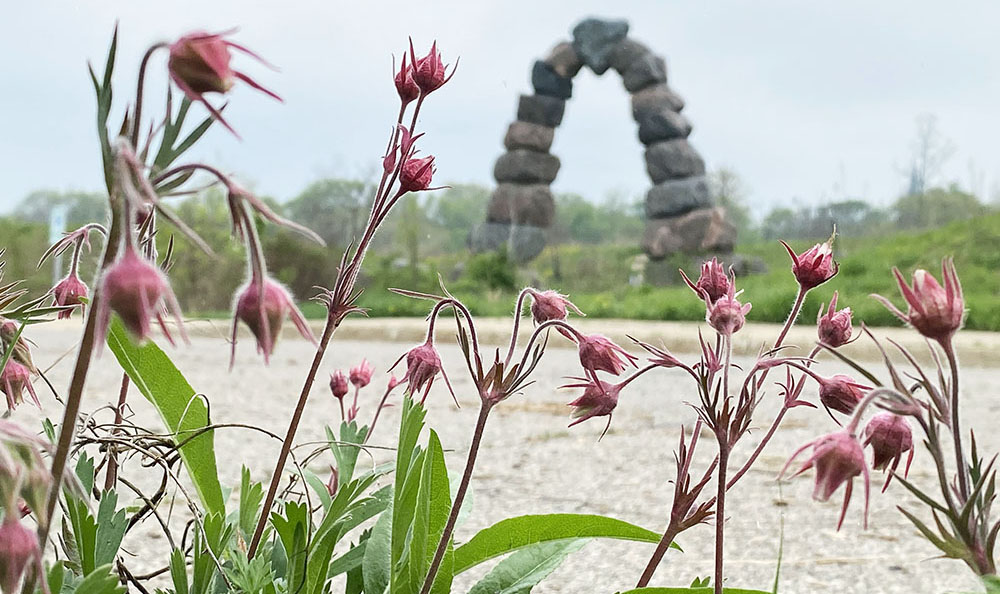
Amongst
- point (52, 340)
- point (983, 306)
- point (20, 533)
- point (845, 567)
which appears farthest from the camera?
point (983, 306)

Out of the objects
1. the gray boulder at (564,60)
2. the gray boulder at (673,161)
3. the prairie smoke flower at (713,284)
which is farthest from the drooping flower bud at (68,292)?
the gray boulder at (564,60)

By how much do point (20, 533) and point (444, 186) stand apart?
57 cm

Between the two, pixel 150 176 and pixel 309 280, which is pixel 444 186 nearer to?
pixel 150 176

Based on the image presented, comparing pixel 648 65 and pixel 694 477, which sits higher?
pixel 648 65

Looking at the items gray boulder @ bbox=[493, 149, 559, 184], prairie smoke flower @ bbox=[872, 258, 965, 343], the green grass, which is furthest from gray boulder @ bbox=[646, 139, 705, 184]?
prairie smoke flower @ bbox=[872, 258, 965, 343]

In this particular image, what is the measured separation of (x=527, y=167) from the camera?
16.3 m

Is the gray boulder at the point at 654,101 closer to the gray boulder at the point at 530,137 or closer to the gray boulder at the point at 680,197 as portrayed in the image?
the gray boulder at the point at 680,197

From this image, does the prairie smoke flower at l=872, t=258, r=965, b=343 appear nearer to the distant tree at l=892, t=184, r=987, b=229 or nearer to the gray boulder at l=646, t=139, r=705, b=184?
the gray boulder at l=646, t=139, r=705, b=184

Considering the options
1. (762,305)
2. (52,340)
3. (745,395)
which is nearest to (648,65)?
(762,305)

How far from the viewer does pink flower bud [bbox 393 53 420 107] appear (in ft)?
3.34

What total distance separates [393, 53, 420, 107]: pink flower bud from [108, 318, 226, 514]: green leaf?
428 mm

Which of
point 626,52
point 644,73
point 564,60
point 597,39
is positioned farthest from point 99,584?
point 564,60

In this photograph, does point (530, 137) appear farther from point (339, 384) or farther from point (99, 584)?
point (99, 584)

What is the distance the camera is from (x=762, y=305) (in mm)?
10500
